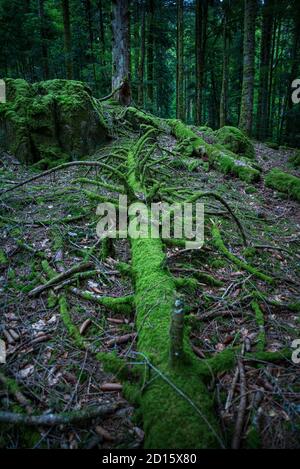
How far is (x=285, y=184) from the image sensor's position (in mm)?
6781

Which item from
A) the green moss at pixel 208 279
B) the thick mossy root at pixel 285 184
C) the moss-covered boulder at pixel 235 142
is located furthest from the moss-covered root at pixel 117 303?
the moss-covered boulder at pixel 235 142

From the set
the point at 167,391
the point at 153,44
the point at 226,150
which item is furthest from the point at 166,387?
the point at 153,44

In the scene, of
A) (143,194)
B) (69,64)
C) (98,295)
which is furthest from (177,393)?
(69,64)

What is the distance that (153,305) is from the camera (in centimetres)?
247

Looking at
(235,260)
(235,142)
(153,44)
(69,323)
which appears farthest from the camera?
(153,44)

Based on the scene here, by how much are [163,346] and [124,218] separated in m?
2.47

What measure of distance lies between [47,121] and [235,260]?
5756mm

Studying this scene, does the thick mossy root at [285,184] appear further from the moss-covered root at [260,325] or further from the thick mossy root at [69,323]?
the thick mossy root at [69,323]

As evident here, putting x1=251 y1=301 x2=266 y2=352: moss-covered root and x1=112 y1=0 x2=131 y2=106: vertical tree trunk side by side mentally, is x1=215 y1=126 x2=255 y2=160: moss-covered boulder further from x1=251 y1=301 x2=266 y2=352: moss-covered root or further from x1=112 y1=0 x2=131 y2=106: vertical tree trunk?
x1=251 y1=301 x2=266 y2=352: moss-covered root

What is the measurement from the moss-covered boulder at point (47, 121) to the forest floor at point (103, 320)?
199cm

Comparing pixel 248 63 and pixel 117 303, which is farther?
pixel 248 63

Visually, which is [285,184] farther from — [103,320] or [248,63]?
[103,320]

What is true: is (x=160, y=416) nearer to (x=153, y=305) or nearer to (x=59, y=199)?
(x=153, y=305)

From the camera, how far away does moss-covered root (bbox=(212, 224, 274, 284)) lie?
3448mm
